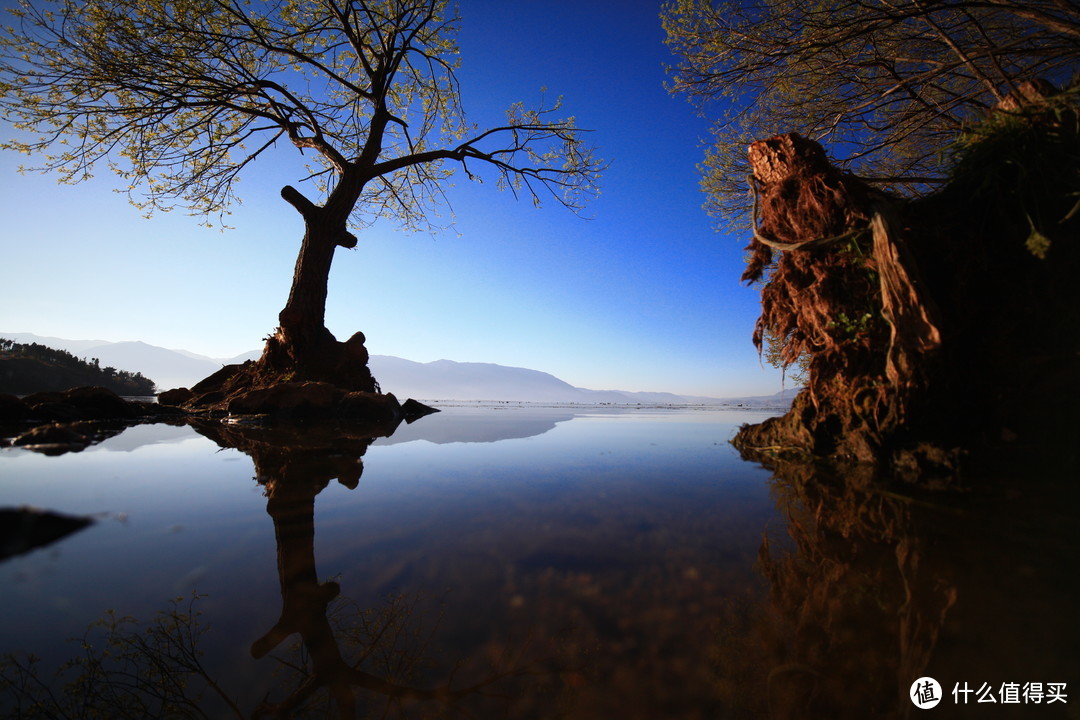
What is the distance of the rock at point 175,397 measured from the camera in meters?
7.40

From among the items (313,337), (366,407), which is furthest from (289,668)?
(313,337)

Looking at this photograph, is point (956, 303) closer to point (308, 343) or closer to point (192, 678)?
point (192, 678)

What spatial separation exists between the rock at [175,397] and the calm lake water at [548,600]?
6.60 meters

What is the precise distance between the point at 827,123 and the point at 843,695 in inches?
348

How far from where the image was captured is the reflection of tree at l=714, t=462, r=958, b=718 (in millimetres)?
771

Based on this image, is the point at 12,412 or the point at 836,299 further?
the point at 12,412

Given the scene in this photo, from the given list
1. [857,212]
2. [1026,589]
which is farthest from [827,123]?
[1026,589]

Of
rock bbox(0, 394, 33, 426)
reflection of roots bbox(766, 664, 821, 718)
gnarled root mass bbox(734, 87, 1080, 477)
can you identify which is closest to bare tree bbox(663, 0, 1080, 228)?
gnarled root mass bbox(734, 87, 1080, 477)

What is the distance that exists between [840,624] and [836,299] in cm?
263

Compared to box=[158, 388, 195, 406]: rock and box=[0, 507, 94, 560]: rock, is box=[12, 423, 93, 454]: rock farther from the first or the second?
box=[158, 388, 195, 406]: rock

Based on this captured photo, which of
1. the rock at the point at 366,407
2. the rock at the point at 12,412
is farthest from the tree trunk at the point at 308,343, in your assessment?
the rock at the point at 12,412

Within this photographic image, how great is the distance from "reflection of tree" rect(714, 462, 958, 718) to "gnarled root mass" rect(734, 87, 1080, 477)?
4.04 feet

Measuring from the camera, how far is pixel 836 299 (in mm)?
2824

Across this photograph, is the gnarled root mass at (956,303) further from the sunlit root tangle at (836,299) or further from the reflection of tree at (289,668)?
the reflection of tree at (289,668)
